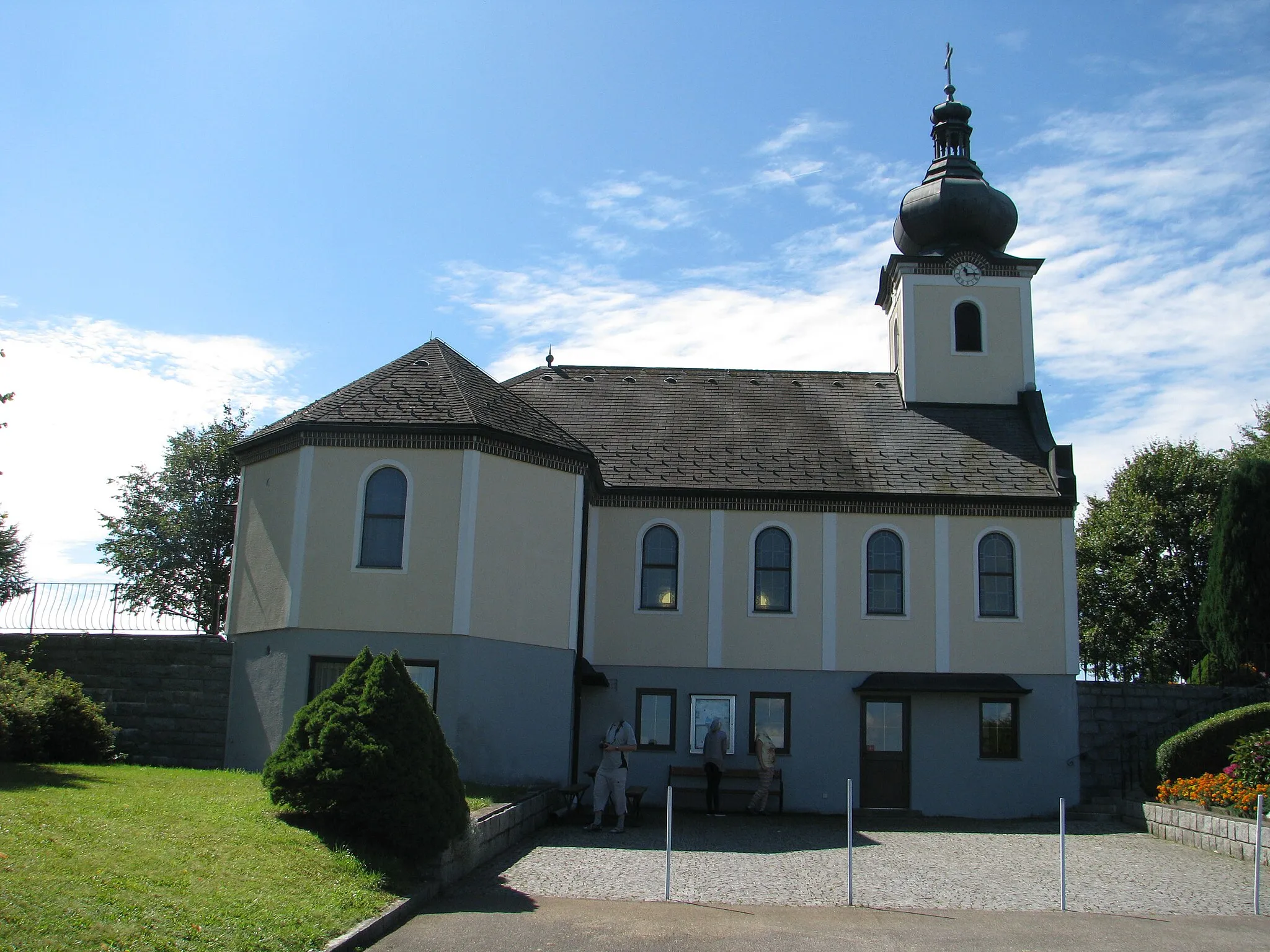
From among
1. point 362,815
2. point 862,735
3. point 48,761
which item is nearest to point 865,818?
point 862,735

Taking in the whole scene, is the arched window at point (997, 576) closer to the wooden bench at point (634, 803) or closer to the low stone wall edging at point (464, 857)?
the wooden bench at point (634, 803)

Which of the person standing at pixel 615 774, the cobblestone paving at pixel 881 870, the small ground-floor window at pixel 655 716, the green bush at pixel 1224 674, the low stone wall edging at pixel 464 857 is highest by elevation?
the green bush at pixel 1224 674

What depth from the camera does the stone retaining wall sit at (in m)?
15.6

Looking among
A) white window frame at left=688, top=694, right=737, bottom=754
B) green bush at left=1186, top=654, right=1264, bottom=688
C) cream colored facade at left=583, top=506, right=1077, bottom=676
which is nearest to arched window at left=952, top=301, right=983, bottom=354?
cream colored facade at left=583, top=506, right=1077, bottom=676

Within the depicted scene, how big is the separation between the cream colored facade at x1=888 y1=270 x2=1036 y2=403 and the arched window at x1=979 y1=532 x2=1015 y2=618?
4422mm

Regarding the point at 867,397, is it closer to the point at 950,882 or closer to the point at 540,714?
the point at 540,714

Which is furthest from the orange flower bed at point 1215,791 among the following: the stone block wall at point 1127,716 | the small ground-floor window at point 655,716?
the small ground-floor window at point 655,716

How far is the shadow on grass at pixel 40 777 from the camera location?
13.1 metres

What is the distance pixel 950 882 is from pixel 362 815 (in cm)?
691

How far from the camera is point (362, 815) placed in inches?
480

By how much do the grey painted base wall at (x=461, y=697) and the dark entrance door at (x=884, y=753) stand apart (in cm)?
626

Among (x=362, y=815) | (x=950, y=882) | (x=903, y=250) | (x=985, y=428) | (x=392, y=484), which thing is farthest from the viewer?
(x=903, y=250)

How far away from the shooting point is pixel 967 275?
27375mm

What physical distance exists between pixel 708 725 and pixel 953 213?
13.5m
